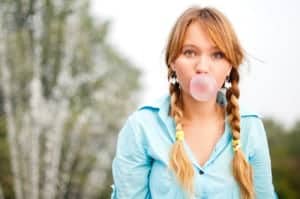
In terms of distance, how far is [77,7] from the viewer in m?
11.3

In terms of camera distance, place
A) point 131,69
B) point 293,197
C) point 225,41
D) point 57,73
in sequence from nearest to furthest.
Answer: point 225,41 → point 57,73 → point 293,197 → point 131,69

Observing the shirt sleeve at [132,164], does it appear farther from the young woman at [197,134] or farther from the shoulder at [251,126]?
the shoulder at [251,126]

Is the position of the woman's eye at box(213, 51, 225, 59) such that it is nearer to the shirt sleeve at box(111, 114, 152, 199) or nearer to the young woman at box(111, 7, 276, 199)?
the young woman at box(111, 7, 276, 199)

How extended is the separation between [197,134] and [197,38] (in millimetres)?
241

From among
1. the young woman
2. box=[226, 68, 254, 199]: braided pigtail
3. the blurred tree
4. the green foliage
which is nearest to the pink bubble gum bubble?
the young woman

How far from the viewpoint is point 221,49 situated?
53.2 inches

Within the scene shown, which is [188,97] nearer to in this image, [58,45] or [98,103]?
[58,45]

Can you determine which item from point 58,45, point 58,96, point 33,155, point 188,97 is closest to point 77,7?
point 58,45

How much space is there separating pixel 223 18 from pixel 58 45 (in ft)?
31.9

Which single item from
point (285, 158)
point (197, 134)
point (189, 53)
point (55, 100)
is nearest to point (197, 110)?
point (197, 134)

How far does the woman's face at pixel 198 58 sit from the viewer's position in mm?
1345

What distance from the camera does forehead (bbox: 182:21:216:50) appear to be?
1.35m

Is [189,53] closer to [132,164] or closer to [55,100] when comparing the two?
[132,164]

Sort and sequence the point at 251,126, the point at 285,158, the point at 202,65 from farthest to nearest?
the point at 285,158 → the point at 251,126 → the point at 202,65
